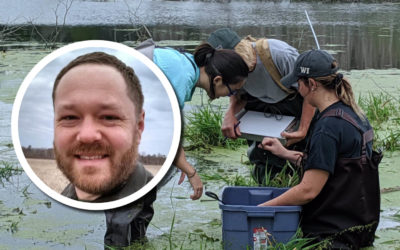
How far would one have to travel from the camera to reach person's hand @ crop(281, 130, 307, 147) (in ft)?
11.7

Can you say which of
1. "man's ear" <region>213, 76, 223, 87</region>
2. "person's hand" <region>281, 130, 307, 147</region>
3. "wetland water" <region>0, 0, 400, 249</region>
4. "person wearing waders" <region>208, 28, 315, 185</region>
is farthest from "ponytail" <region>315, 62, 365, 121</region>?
"wetland water" <region>0, 0, 400, 249</region>

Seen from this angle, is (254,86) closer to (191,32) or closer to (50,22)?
(191,32)

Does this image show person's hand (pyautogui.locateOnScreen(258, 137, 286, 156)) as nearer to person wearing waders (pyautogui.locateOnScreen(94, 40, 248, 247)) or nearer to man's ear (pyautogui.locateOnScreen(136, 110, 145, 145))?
person wearing waders (pyautogui.locateOnScreen(94, 40, 248, 247))

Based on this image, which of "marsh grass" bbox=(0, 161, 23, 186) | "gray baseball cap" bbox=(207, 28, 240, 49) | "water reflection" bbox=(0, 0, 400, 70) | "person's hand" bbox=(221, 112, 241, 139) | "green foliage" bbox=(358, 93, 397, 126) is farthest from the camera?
"water reflection" bbox=(0, 0, 400, 70)

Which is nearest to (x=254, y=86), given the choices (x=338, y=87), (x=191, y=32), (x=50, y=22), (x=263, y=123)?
(x=263, y=123)

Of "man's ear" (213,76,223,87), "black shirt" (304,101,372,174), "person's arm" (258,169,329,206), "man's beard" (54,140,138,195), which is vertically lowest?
"person's arm" (258,169,329,206)

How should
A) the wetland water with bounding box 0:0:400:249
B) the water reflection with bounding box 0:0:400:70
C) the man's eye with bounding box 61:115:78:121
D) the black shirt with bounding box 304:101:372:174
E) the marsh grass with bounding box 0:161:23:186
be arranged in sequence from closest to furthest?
the man's eye with bounding box 61:115:78:121, the black shirt with bounding box 304:101:372:174, the wetland water with bounding box 0:0:400:249, the marsh grass with bounding box 0:161:23:186, the water reflection with bounding box 0:0:400:70

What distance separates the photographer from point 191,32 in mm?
16656

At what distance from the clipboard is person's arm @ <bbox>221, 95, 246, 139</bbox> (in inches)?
1.4

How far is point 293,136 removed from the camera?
3.61m

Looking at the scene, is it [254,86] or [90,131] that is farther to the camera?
[254,86]

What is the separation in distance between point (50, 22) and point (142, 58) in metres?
18.3

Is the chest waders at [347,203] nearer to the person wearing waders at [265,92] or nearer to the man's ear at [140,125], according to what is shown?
the person wearing waders at [265,92]

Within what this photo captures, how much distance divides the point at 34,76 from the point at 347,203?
2430mm
